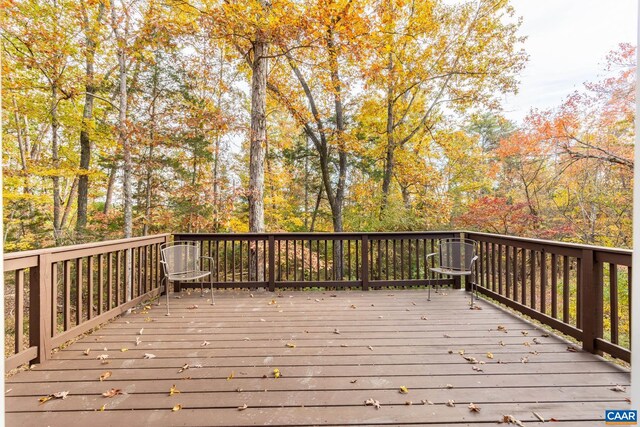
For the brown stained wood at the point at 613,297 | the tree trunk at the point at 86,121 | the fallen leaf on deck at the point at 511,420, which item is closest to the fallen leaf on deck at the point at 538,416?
the fallen leaf on deck at the point at 511,420

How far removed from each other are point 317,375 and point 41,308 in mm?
2324

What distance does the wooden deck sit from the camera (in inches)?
72.6

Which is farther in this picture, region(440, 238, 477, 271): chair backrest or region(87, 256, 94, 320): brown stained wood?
region(440, 238, 477, 271): chair backrest

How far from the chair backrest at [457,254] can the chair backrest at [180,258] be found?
3.44m

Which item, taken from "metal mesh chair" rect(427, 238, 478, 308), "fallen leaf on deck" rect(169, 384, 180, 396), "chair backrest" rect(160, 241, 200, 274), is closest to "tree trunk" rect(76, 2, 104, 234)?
"chair backrest" rect(160, 241, 200, 274)

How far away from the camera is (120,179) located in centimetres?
914

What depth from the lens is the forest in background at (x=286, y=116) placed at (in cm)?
641

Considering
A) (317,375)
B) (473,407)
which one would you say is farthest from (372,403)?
(473,407)

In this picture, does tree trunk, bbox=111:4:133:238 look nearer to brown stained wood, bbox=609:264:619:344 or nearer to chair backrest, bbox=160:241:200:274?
chair backrest, bbox=160:241:200:274

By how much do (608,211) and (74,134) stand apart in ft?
46.6

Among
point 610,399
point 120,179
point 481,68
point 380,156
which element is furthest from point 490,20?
point 120,179

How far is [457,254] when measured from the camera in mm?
4160

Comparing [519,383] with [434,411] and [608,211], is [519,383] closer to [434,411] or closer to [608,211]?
[434,411]

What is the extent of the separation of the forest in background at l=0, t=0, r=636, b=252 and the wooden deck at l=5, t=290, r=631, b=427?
328 centimetres
